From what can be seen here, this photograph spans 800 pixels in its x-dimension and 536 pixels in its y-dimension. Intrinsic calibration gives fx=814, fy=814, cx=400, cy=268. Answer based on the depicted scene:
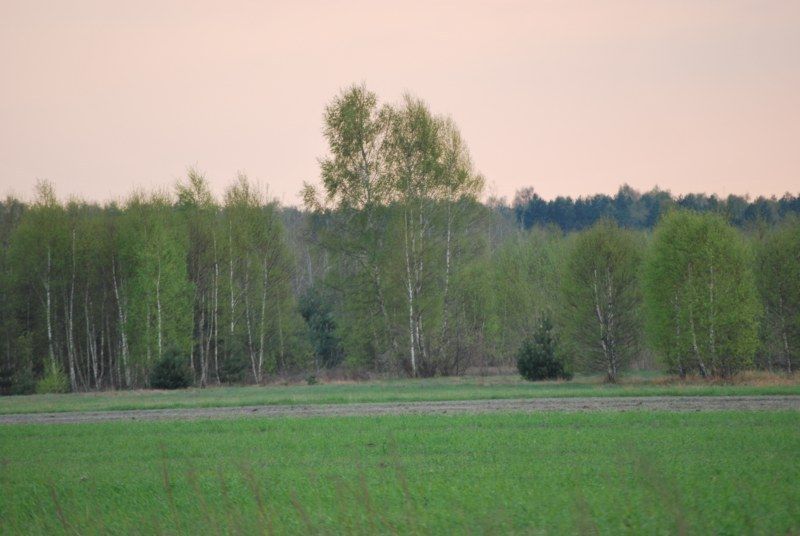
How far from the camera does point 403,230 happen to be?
4909cm

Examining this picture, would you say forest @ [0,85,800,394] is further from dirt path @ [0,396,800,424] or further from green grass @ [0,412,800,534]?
green grass @ [0,412,800,534]

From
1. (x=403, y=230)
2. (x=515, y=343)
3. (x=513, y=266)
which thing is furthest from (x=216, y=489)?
(x=513, y=266)

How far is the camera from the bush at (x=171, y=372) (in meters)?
46.1

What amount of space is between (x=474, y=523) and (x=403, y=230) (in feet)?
128

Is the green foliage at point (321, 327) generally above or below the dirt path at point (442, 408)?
above

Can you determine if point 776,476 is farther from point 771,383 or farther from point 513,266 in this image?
point 513,266

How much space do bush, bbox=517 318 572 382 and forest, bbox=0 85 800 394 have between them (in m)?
0.41

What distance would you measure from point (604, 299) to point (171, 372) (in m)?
24.3

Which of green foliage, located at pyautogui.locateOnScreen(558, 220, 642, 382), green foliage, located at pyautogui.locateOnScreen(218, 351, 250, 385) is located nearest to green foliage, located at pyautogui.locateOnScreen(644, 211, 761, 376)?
green foliage, located at pyautogui.locateOnScreen(558, 220, 642, 382)

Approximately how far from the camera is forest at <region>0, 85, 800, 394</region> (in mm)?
38625

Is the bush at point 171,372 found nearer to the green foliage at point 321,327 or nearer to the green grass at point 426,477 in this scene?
the green foliage at point 321,327

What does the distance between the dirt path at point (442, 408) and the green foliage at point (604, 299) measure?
12271 millimetres

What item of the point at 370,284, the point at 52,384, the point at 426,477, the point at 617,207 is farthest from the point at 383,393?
the point at 617,207

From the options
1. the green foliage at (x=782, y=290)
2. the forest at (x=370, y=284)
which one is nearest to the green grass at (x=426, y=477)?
the forest at (x=370, y=284)
